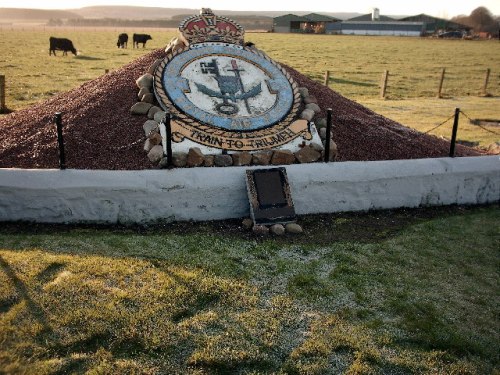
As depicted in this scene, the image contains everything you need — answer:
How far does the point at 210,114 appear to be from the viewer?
7.54m

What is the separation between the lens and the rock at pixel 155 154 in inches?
270

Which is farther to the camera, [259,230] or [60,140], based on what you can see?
[259,230]

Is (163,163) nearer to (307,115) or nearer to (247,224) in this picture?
(247,224)

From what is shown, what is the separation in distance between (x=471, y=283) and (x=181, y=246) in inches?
129

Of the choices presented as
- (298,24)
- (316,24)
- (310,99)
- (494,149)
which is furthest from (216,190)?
(316,24)

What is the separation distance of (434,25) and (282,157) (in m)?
69.9

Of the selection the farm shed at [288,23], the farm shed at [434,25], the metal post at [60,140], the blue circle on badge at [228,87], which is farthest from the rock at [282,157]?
the farm shed at [434,25]

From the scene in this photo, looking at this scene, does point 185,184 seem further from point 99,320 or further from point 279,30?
point 279,30

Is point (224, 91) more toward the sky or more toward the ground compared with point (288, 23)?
more toward the ground

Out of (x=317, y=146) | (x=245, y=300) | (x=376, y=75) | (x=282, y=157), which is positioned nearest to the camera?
(x=245, y=300)

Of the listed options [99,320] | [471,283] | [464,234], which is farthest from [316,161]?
[99,320]

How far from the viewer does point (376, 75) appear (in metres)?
25.6

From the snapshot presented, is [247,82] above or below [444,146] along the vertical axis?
above

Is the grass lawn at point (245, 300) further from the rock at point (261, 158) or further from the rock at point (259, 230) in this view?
the rock at point (261, 158)
